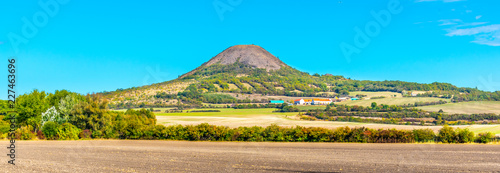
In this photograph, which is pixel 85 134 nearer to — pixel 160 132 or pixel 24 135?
pixel 24 135

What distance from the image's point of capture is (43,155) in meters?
25.1

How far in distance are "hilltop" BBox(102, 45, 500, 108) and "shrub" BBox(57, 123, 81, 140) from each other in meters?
65.2

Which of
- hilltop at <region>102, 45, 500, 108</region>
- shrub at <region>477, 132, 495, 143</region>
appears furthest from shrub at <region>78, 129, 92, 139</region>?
hilltop at <region>102, 45, 500, 108</region>

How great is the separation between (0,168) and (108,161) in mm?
5407

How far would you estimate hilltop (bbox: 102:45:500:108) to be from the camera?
11244 cm

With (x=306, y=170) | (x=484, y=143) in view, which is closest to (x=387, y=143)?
(x=484, y=143)

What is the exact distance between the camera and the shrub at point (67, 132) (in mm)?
39094

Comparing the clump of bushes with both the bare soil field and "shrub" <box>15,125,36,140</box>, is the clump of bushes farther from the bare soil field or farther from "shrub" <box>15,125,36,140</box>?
"shrub" <box>15,125,36,140</box>

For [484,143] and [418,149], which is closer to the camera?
[418,149]

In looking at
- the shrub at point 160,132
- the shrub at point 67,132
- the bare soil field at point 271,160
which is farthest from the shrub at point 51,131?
the bare soil field at point 271,160

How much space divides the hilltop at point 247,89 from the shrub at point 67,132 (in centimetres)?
6519

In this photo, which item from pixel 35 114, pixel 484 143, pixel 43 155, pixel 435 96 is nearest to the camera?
pixel 43 155

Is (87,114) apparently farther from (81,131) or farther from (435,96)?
(435,96)

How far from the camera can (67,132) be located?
128 ft
